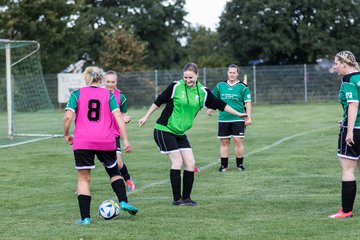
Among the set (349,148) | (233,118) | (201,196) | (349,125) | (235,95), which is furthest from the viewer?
(233,118)

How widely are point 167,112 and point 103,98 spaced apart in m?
1.58

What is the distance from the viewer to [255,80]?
4544 cm

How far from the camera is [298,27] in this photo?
56.8 metres

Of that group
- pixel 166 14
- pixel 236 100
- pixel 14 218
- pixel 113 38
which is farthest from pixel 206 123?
pixel 166 14

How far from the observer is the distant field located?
7.87 metres

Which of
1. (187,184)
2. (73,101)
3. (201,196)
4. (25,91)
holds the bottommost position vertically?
(201,196)

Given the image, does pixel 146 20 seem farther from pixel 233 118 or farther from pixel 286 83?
pixel 233 118

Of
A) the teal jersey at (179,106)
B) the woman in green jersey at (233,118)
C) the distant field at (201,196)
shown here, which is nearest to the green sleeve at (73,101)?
the distant field at (201,196)

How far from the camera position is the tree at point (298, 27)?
5672cm

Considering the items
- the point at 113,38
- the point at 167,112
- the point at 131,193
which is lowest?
the point at 131,193

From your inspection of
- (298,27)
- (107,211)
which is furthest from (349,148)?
(298,27)

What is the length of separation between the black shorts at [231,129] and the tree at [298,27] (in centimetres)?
4316

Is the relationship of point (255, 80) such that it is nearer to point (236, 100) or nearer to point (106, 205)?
point (236, 100)

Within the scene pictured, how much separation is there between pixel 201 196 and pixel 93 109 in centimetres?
274
